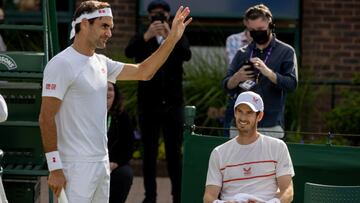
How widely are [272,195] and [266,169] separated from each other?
0.58 ft

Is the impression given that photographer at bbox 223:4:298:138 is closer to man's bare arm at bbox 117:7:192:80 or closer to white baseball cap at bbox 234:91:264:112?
white baseball cap at bbox 234:91:264:112

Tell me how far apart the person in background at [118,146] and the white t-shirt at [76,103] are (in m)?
2.53

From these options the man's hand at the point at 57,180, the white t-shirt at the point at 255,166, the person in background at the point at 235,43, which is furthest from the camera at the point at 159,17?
the man's hand at the point at 57,180

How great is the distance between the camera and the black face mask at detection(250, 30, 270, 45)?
8617 mm

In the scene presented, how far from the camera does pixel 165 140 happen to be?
991 cm

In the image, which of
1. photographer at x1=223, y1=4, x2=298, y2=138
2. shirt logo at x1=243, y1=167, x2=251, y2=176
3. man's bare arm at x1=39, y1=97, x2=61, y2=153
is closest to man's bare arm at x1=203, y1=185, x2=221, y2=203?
shirt logo at x1=243, y1=167, x2=251, y2=176

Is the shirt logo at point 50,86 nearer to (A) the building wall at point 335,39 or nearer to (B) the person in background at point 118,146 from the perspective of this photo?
(B) the person in background at point 118,146

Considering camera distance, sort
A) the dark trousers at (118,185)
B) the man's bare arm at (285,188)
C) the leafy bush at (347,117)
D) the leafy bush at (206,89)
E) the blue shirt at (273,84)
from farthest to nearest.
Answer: the leafy bush at (206,89) < the leafy bush at (347,117) < the dark trousers at (118,185) < the blue shirt at (273,84) < the man's bare arm at (285,188)

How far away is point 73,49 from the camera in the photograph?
646cm

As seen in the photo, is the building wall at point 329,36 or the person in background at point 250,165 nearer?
the person in background at point 250,165

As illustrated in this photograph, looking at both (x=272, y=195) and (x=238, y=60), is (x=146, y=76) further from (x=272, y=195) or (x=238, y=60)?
(x=238, y=60)

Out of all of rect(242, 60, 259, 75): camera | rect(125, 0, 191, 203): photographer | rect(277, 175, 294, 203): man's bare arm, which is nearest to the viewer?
rect(277, 175, 294, 203): man's bare arm

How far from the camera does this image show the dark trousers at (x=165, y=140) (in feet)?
32.1

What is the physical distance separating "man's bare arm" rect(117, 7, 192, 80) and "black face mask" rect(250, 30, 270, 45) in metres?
1.81
